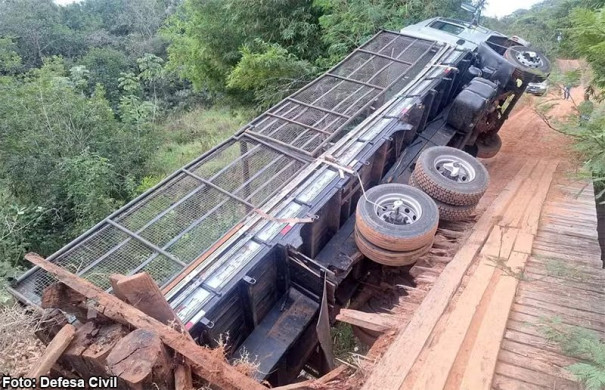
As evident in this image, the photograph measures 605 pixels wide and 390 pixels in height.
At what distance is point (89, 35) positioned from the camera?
23.2 m

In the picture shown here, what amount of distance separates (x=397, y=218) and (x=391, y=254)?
1.43ft

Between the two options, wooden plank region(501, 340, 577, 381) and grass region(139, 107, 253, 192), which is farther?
grass region(139, 107, 253, 192)

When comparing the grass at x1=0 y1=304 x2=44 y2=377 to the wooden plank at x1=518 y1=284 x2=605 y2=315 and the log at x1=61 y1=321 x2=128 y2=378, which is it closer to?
the log at x1=61 y1=321 x2=128 y2=378

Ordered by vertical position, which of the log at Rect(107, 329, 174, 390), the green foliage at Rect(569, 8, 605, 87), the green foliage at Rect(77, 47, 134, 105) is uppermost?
the green foliage at Rect(569, 8, 605, 87)

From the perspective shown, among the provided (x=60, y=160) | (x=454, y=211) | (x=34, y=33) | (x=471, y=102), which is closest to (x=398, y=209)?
(x=454, y=211)

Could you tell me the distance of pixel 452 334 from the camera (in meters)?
2.91

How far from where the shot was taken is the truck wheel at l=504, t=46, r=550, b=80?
20.4ft

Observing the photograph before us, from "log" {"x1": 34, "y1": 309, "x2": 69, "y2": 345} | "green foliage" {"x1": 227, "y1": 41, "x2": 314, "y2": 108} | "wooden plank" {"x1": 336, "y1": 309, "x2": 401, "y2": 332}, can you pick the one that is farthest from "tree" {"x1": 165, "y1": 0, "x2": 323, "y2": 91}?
"log" {"x1": 34, "y1": 309, "x2": 69, "y2": 345}

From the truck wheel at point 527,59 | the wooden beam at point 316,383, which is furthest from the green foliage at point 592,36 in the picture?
the wooden beam at point 316,383

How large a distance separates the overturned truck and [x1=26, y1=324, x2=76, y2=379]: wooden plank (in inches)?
40.4

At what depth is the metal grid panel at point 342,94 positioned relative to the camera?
4934 millimetres

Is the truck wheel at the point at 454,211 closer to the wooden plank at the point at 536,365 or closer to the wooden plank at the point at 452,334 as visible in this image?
the wooden plank at the point at 452,334

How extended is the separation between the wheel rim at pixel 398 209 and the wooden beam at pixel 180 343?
259 cm

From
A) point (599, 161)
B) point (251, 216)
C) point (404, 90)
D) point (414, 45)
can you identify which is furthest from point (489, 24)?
point (251, 216)
